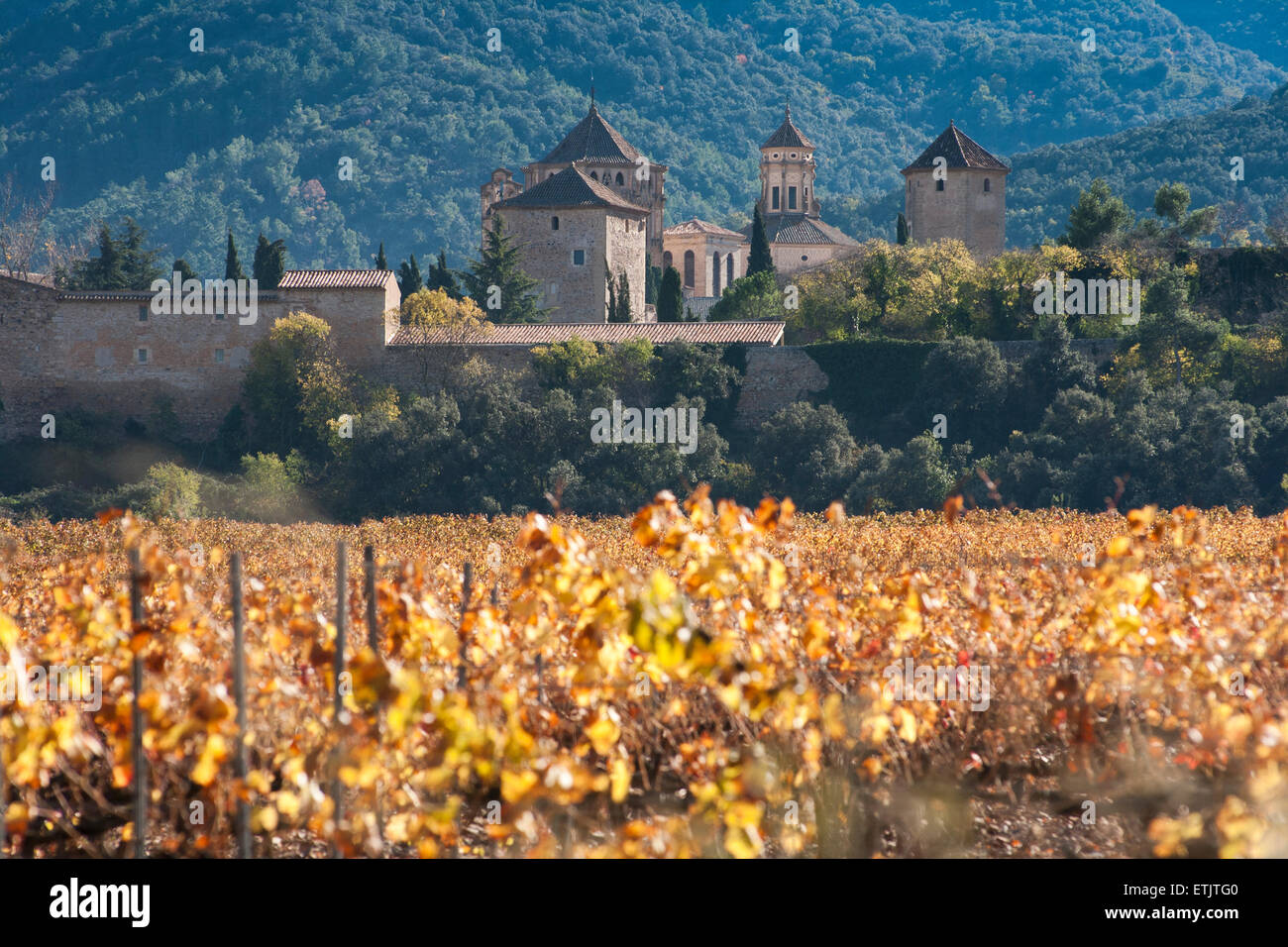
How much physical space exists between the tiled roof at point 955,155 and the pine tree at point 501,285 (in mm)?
10547

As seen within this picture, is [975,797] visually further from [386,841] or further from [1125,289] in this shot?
[1125,289]

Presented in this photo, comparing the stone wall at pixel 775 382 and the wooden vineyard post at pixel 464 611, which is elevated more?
the stone wall at pixel 775 382

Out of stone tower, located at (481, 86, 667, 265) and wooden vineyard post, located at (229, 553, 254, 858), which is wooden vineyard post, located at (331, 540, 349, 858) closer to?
wooden vineyard post, located at (229, 553, 254, 858)

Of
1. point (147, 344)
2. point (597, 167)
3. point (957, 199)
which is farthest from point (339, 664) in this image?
point (597, 167)

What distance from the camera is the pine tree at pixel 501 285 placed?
127 feet

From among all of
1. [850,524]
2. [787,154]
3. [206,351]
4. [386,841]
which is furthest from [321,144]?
[386,841]

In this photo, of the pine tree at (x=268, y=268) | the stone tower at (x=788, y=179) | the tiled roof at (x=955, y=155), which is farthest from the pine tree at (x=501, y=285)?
the stone tower at (x=788, y=179)

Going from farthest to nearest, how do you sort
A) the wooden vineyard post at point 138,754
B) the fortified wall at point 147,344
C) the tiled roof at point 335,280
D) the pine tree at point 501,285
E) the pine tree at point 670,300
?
the pine tree at point 501,285 → the pine tree at point 670,300 → the fortified wall at point 147,344 → the tiled roof at point 335,280 → the wooden vineyard post at point 138,754

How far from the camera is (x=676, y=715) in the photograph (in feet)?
23.8

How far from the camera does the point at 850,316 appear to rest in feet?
122

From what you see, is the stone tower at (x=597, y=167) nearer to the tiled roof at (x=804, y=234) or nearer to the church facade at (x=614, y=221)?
the church facade at (x=614, y=221)

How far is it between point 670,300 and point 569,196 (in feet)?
14.9

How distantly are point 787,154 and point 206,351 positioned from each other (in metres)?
25.9

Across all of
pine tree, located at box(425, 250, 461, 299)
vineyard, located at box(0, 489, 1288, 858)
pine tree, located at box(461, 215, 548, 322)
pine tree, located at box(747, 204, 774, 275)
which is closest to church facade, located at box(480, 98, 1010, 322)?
pine tree, located at box(461, 215, 548, 322)
